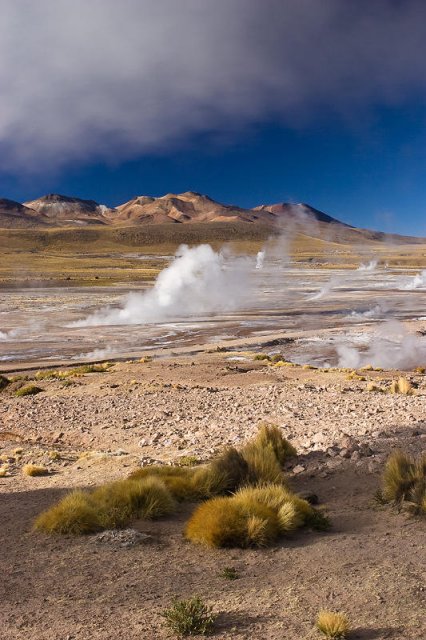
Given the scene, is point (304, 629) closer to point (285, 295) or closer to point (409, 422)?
point (409, 422)

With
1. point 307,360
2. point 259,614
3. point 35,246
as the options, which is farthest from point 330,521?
point 35,246

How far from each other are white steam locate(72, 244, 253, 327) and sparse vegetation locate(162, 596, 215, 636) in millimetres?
41605

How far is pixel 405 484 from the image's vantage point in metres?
8.03

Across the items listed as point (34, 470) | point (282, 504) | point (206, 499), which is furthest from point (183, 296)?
point (282, 504)

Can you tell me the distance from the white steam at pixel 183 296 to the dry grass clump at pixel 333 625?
42192 mm

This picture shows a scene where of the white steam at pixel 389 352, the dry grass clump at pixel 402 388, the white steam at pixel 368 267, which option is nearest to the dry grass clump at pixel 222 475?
the dry grass clump at pixel 402 388

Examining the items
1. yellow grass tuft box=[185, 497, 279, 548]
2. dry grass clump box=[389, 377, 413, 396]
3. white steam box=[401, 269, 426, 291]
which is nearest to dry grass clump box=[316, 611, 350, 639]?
yellow grass tuft box=[185, 497, 279, 548]

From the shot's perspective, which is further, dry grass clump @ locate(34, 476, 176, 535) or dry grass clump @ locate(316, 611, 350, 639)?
dry grass clump @ locate(34, 476, 176, 535)

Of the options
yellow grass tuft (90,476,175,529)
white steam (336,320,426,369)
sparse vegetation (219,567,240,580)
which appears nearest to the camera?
sparse vegetation (219,567,240,580)

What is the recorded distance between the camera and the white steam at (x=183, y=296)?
1981 inches

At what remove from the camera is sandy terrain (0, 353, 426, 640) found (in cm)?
520

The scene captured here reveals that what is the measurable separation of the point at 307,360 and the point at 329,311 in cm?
2581

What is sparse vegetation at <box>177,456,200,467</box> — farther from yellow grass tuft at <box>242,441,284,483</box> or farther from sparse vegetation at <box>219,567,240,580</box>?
sparse vegetation at <box>219,567,240,580</box>

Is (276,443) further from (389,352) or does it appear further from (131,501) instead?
(389,352)
